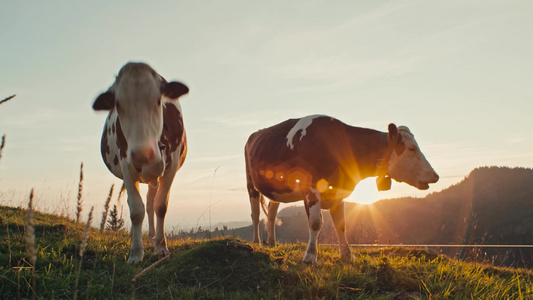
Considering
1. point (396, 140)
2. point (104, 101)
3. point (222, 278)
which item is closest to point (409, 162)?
point (396, 140)

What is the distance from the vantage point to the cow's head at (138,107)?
477 cm

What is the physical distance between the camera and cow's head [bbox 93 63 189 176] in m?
4.77

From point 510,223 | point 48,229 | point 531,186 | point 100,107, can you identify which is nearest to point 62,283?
point 100,107

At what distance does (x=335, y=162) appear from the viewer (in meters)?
7.19

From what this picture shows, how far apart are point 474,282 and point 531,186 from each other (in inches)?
2847

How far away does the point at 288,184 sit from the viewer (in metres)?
7.60

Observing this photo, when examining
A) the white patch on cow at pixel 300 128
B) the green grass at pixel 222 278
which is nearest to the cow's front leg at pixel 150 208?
the green grass at pixel 222 278

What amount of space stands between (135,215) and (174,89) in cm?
185

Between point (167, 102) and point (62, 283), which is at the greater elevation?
point (167, 102)

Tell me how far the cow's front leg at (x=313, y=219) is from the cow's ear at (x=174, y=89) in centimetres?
268

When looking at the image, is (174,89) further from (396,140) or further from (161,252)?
(396,140)

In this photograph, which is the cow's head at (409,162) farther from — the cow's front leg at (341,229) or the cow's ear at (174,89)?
the cow's ear at (174,89)

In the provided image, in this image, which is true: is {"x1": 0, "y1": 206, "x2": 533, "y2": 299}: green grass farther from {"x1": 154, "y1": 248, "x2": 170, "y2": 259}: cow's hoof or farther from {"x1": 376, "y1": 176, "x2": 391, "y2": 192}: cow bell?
{"x1": 376, "y1": 176, "x2": 391, "y2": 192}: cow bell

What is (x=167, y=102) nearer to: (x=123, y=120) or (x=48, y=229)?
(x=123, y=120)
